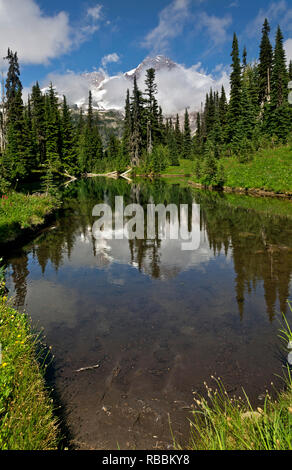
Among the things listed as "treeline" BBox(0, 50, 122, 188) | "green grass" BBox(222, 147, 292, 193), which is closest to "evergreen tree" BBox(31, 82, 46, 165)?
"treeline" BBox(0, 50, 122, 188)

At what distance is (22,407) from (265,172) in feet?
102

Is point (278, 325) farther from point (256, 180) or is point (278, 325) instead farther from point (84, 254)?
point (256, 180)

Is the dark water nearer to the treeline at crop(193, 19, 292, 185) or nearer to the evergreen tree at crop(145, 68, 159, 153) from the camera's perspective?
the treeline at crop(193, 19, 292, 185)

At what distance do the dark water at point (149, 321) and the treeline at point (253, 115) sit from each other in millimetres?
26176

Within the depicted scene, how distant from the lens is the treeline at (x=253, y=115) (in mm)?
37531

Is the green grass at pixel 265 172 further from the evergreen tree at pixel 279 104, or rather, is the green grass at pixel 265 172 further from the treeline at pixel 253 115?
the evergreen tree at pixel 279 104

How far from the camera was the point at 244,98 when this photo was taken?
147 ft

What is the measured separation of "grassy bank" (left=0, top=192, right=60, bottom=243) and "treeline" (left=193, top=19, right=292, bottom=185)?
24.2 m

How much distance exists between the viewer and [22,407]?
3.61 metres

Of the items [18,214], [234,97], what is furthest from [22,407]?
[234,97]

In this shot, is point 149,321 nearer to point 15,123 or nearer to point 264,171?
point 264,171

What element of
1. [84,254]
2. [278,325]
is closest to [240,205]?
[84,254]

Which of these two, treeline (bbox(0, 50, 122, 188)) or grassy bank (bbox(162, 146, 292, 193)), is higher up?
treeline (bbox(0, 50, 122, 188))

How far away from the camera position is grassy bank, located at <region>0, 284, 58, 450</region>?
10.1 feet
